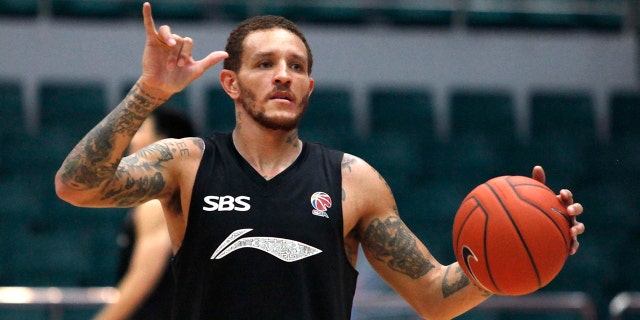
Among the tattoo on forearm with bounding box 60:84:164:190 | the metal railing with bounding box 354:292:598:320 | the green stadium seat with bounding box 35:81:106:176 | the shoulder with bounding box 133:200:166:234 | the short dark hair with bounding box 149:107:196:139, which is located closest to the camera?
the tattoo on forearm with bounding box 60:84:164:190

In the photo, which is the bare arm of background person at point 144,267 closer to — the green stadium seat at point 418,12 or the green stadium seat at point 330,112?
the green stadium seat at point 330,112

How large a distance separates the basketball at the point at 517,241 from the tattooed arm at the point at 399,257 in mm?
171

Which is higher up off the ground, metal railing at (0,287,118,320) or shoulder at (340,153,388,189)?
shoulder at (340,153,388,189)

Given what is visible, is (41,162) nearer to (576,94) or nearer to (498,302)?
(498,302)

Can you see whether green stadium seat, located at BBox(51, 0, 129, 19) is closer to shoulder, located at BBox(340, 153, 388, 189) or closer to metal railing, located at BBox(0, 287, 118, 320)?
metal railing, located at BBox(0, 287, 118, 320)

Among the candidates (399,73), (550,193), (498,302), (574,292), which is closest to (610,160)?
(574,292)

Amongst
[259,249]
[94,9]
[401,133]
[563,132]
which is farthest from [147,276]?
[563,132]

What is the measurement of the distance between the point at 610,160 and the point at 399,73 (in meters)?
2.04

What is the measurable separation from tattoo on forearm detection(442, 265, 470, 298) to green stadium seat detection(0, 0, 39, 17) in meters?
5.91

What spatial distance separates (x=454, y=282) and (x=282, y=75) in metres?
0.88

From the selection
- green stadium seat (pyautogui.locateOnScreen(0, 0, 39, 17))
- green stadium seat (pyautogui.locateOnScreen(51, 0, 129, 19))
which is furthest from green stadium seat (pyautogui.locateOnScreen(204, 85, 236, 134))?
green stadium seat (pyautogui.locateOnScreen(0, 0, 39, 17))

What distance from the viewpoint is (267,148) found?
2.90 metres

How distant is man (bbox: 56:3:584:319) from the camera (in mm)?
2520

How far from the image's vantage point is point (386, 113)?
7.94 m
